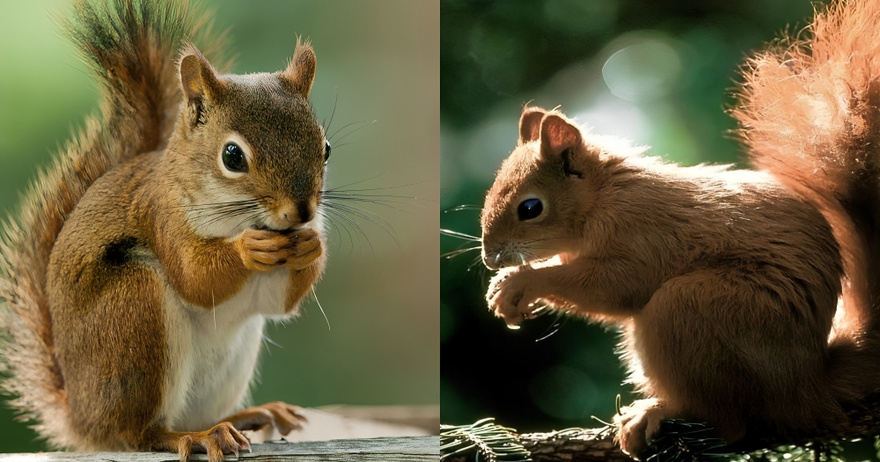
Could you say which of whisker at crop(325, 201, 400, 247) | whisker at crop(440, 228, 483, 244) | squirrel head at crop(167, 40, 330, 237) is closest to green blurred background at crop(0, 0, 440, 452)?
whisker at crop(325, 201, 400, 247)

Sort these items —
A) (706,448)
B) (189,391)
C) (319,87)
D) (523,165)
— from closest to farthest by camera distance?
(706,448), (523,165), (189,391), (319,87)

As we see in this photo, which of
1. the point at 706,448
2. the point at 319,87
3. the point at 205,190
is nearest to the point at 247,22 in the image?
the point at 319,87

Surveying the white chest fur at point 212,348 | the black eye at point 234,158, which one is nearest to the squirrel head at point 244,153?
the black eye at point 234,158

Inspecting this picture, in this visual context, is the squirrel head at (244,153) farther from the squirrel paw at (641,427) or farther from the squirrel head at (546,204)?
Result: the squirrel paw at (641,427)

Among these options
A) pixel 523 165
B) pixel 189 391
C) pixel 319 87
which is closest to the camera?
pixel 523 165

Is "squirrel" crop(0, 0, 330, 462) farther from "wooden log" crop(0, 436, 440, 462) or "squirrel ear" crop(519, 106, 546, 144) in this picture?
"squirrel ear" crop(519, 106, 546, 144)

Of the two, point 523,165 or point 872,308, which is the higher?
point 523,165

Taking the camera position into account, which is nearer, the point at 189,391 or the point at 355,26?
the point at 189,391

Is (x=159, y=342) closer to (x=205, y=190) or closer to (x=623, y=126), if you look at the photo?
(x=205, y=190)
